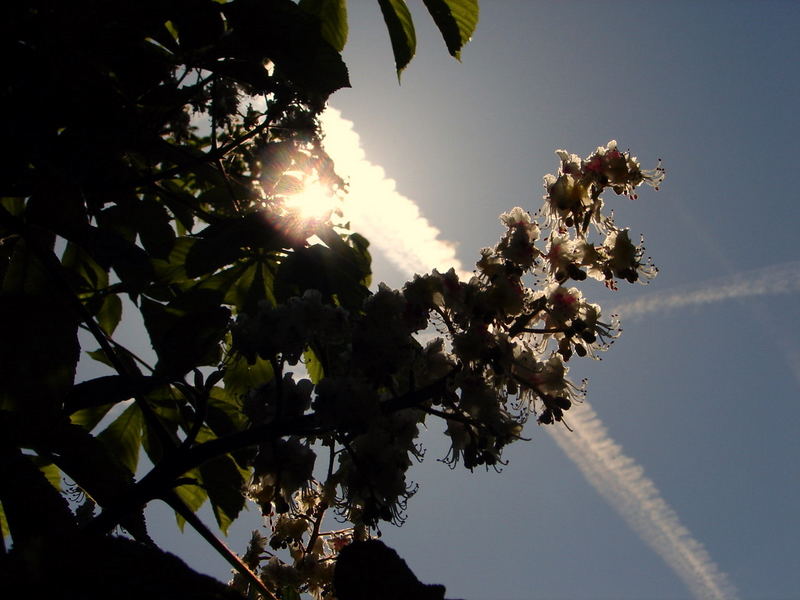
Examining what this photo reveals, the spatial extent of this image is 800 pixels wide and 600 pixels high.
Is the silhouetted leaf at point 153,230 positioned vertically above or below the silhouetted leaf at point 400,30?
below

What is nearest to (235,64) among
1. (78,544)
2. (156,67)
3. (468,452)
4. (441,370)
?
(156,67)

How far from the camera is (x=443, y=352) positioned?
5.23 ft

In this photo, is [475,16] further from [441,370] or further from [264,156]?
[264,156]

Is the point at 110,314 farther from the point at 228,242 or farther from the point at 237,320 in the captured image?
the point at 237,320

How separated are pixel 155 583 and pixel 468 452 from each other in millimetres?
910

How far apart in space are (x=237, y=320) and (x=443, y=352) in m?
0.45

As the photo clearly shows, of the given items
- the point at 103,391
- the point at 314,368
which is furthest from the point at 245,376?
the point at 103,391

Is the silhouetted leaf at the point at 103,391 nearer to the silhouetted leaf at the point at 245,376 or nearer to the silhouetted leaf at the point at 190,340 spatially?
the silhouetted leaf at the point at 190,340

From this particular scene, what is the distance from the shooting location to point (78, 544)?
2.43 ft

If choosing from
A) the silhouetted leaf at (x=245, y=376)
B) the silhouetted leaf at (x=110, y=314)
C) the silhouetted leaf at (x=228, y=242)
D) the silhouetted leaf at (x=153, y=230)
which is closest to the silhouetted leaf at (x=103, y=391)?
the silhouetted leaf at (x=228, y=242)

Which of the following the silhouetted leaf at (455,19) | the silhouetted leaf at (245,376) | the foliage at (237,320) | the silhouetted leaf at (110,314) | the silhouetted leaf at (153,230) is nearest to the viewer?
the foliage at (237,320)

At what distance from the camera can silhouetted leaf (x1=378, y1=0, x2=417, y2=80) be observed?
215cm

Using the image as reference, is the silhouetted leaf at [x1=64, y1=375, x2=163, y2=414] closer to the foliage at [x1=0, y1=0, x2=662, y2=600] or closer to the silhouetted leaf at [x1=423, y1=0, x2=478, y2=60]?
the foliage at [x1=0, y1=0, x2=662, y2=600]

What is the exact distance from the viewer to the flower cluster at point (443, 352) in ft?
4.65
